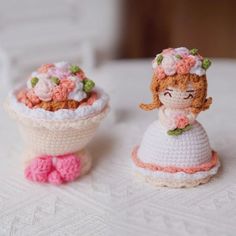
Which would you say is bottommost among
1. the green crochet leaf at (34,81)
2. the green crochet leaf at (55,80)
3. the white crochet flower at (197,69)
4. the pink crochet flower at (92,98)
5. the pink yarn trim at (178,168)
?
the pink yarn trim at (178,168)

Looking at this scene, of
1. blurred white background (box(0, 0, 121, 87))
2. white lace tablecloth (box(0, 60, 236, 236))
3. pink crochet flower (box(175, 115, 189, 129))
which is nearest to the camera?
white lace tablecloth (box(0, 60, 236, 236))

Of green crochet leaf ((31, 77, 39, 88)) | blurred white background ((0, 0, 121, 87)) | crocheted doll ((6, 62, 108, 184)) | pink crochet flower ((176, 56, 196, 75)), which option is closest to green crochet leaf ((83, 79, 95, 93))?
crocheted doll ((6, 62, 108, 184))

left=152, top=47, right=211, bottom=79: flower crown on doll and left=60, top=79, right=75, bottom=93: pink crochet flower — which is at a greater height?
left=152, top=47, right=211, bottom=79: flower crown on doll

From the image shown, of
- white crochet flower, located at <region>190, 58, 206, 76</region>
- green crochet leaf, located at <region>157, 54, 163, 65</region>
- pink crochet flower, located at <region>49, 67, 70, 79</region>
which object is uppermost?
green crochet leaf, located at <region>157, 54, 163, 65</region>

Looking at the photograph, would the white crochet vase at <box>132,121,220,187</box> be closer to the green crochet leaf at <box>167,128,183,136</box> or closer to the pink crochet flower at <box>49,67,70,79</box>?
the green crochet leaf at <box>167,128,183,136</box>

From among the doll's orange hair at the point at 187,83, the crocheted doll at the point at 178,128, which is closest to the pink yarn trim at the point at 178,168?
the crocheted doll at the point at 178,128

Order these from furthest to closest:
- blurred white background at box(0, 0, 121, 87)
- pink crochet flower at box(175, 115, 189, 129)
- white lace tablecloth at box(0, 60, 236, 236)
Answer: blurred white background at box(0, 0, 121, 87)
pink crochet flower at box(175, 115, 189, 129)
white lace tablecloth at box(0, 60, 236, 236)

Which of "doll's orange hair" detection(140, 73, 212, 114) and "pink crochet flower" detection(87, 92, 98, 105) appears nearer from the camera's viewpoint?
"doll's orange hair" detection(140, 73, 212, 114)

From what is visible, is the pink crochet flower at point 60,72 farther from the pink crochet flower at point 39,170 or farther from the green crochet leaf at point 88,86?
the pink crochet flower at point 39,170

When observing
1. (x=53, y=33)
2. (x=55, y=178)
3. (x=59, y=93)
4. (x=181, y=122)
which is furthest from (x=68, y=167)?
(x=53, y=33)
